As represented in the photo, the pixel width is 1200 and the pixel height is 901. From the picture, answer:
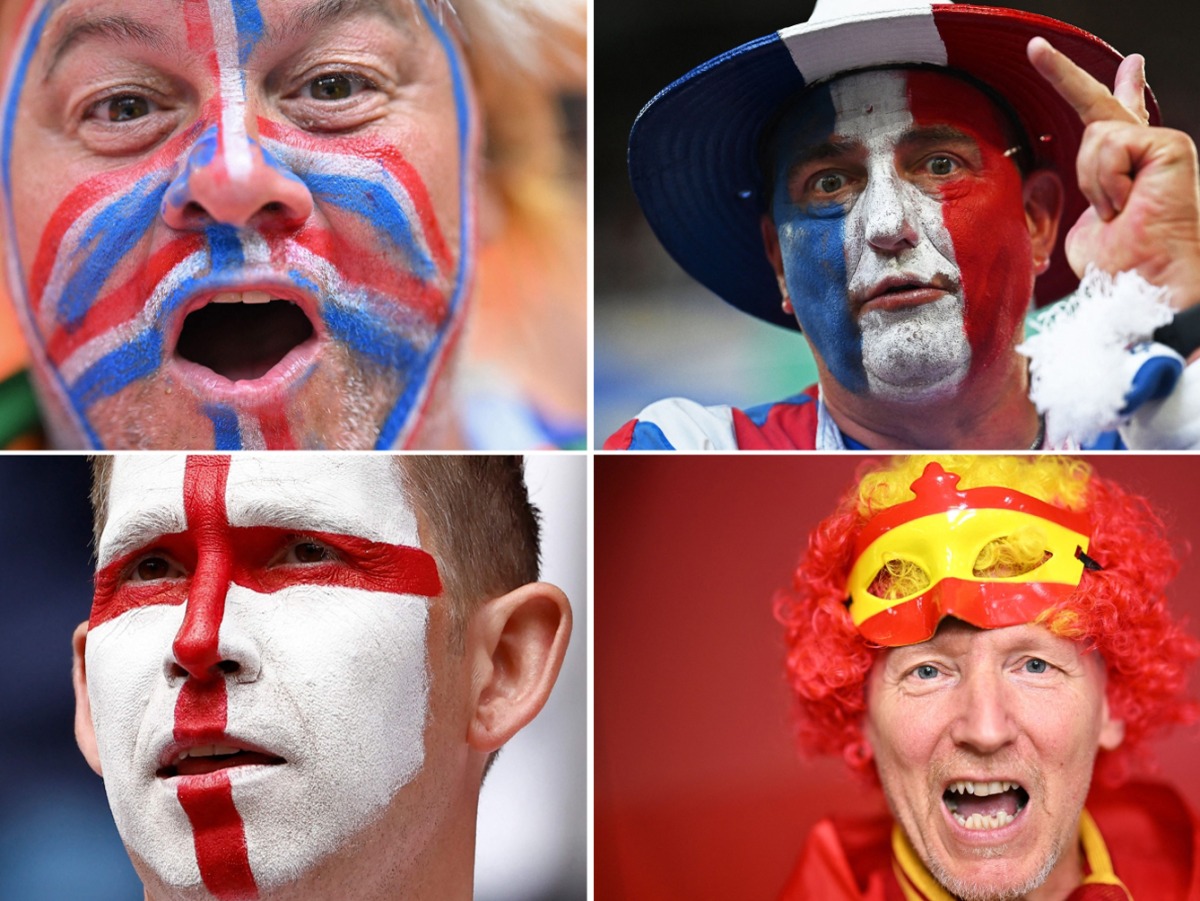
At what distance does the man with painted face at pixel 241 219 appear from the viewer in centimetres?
209

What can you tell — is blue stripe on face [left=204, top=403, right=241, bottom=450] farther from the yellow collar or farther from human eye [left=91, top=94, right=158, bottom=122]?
the yellow collar

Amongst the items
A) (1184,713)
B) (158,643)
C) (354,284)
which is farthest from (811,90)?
(158,643)

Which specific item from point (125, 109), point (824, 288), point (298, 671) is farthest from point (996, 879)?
point (125, 109)

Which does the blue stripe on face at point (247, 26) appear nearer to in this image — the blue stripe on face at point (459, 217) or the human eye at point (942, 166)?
the blue stripe on face at point (459, 217)

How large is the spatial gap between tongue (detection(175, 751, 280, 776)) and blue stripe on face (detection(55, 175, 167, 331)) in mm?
686

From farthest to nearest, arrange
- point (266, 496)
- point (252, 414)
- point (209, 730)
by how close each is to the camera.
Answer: point (252, 414) < point (266, 496) < point (209, 730)

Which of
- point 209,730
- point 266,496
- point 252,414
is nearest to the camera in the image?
point 209,730

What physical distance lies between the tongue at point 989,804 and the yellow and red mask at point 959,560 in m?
0.24

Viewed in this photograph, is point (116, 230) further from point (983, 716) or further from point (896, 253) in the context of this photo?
point (983, 716)

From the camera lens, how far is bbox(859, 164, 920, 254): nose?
6.75ft

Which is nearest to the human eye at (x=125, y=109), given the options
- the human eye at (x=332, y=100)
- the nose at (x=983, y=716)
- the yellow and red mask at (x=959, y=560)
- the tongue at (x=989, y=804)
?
the human eye at (x=332, y=100)

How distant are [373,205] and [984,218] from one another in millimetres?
880

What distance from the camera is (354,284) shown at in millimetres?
2100

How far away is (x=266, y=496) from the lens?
1990 mm
